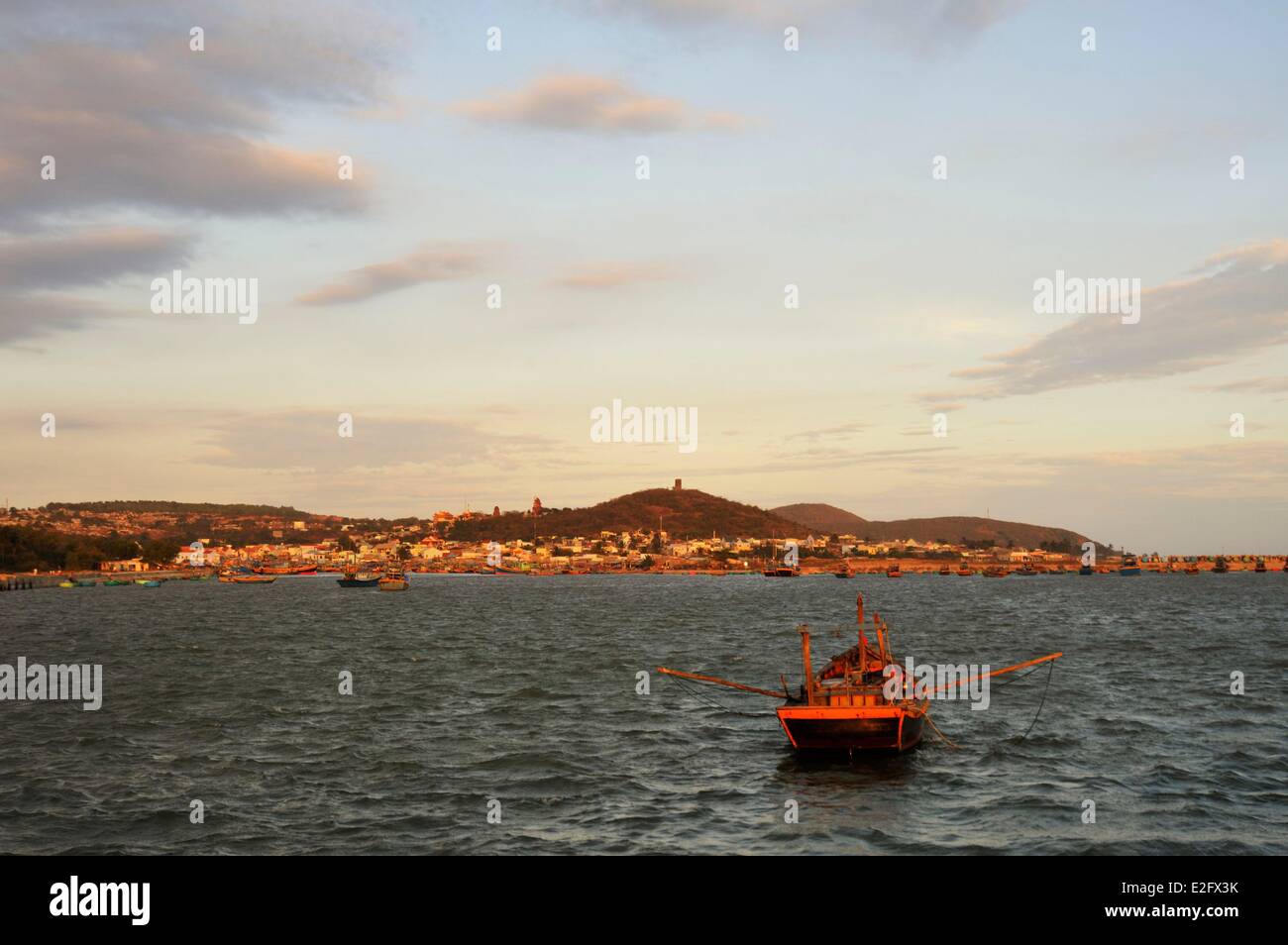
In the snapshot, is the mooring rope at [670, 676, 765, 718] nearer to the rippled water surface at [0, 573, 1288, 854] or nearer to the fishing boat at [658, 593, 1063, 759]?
the rippled water surface at [0, 573, 1288, 854]

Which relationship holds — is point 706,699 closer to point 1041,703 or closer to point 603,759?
point 603,759

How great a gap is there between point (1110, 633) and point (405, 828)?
8543 centimetres

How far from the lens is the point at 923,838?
27672 millimetres

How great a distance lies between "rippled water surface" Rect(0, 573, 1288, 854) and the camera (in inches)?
1117

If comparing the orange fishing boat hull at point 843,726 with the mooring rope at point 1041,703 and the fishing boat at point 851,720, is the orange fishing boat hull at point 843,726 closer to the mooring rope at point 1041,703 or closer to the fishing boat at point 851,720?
the fishing boat at point 851,720

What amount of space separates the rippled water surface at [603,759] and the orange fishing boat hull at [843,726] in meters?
0.75

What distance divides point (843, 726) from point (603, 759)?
8.78 m

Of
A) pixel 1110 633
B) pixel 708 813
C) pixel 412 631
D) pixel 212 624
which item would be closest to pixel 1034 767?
pixel 708 813

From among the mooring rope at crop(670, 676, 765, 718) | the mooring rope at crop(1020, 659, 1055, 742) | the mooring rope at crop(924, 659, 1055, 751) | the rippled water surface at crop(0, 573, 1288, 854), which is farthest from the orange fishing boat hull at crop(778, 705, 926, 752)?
the mooring rope at crop(670, 676, 765, 718)

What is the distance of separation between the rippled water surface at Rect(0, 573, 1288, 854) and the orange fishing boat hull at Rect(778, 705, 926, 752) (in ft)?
2.47

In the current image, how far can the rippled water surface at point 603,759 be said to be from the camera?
2836 centimetres

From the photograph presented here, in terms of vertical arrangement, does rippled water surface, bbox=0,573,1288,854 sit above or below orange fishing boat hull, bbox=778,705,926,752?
below

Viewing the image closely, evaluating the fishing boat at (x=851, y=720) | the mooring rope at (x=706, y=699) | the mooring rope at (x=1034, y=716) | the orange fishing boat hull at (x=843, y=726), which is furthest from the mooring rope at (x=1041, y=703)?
the mooring rope at (x=706, y=699)
